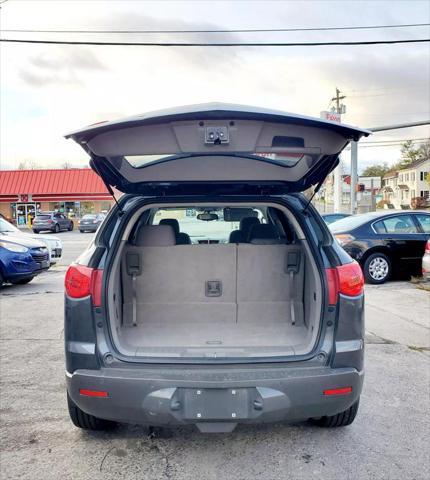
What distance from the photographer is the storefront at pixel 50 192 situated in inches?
849

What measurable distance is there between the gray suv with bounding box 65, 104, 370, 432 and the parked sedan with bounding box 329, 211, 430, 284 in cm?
615

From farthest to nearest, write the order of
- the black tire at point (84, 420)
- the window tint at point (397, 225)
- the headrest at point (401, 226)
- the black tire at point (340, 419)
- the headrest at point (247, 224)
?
the headrest at point (401, 226), the window tint at point (397, 225), the headrest at point (247, 224), the black tire at point (340, 419), the black tire at point (84, 420)

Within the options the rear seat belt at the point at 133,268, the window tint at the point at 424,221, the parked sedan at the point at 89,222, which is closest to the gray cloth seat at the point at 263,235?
the rear seat belt at the point at 133,268

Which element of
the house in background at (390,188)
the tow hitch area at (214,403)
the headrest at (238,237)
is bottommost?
the tow hitch area at (214,403)

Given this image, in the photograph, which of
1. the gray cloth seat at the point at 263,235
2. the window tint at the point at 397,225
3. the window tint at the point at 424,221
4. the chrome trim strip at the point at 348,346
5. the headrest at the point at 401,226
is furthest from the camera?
the window tint at the point at 424,221

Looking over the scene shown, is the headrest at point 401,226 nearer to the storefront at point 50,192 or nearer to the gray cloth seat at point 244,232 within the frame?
the gray cloth seat at point 244,232

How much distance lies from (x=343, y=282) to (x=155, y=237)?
147 centimetres

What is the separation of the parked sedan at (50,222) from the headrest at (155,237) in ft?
99.3

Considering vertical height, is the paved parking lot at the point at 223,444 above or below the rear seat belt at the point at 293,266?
below

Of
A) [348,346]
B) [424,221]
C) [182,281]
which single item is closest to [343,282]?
[348,346]

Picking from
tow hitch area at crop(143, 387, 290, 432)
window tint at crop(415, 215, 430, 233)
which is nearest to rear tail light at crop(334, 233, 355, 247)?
window tint at crop(415, 215, 430, 233)

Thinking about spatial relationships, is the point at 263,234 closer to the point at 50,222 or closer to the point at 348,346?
the point at 348,346

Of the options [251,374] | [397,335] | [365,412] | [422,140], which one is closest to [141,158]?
[251,374]

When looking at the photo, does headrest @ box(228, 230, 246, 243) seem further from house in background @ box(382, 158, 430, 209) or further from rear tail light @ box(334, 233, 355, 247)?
house in background @ box(382, 158, 430, 209)
